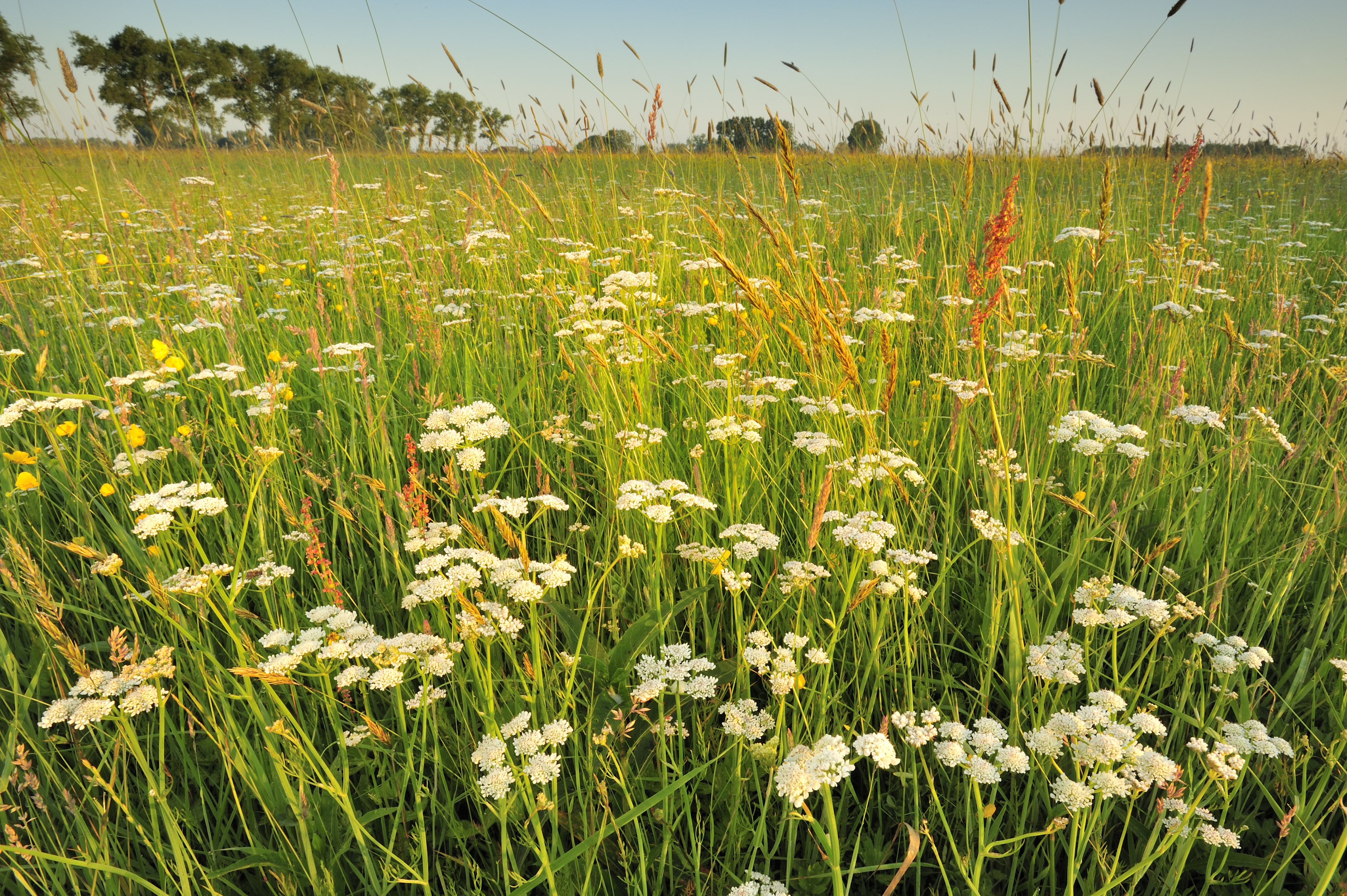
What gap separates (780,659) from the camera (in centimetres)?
121

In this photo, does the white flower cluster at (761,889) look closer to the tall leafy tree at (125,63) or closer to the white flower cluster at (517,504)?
the white flower cluster at (517,504)

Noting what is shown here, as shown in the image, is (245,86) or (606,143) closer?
(606,143)

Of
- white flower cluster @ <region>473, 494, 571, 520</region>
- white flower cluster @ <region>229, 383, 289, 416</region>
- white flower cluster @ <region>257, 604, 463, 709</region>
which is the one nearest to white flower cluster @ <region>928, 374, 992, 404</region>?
white flower cluster @ <region>473, 494, 571, 520</region>

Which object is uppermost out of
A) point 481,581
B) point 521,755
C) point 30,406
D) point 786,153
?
point 786,153

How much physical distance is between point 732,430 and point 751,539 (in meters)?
0.37

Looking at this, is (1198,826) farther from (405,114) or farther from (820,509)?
Result: (405,114)

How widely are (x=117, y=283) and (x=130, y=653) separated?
130 inches

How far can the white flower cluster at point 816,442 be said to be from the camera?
1766 mm

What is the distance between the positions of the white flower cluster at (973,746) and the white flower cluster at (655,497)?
62 cm

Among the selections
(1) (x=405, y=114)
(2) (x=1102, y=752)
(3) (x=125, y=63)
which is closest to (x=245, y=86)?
(3) (x=125, y=63)

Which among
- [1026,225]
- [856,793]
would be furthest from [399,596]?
[1026,225]

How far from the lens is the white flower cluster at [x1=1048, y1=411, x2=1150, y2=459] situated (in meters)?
1.71

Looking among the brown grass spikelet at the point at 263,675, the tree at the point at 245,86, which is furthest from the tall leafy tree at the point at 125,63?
the brown grass spikelet at the point at 263,675

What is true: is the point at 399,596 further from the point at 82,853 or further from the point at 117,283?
the point at 117,283
